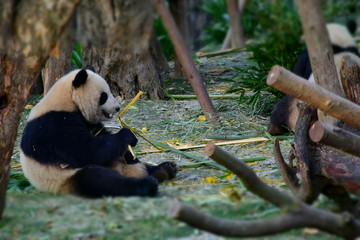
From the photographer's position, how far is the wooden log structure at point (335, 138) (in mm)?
3723

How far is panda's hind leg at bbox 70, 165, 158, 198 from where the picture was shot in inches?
165

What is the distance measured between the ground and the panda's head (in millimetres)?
710

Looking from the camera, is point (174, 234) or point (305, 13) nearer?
point (174, 234)

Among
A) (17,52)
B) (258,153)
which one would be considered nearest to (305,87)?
(17,52)

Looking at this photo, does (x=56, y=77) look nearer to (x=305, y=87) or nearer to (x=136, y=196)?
(x=136, y=196)

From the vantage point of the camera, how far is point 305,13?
3584 mm

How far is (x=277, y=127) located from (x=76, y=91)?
7.63 feet

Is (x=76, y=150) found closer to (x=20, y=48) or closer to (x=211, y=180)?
(x=211, y=180)

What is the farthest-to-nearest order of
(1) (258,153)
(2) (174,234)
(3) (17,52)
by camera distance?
(1) (258,153) → (3) (17,52) → (2) (174,234)

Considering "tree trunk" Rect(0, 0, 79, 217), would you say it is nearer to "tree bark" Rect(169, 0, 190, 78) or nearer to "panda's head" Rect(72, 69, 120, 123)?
"panda's head" Rect(72, 69, 120, 123)

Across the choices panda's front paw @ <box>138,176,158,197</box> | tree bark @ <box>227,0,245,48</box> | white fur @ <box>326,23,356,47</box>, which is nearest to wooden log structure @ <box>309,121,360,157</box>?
panda's front paw @ <box>138,176,158,197</box>

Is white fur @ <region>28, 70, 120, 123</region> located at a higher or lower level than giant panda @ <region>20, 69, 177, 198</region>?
higher

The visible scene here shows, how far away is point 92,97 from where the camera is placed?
4836 millimetres

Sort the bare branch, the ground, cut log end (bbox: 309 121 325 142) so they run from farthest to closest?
cut log end (bbox: 309 121 325 142)
the ground
the bare branch
